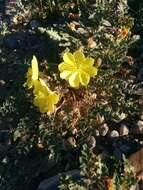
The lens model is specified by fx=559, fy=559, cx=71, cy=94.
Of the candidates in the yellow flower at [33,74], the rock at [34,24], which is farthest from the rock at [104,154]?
the rock at [34,24]

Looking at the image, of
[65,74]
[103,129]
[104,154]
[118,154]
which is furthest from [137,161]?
[65,74]

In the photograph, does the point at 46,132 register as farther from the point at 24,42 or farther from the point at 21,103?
the point at 24,42

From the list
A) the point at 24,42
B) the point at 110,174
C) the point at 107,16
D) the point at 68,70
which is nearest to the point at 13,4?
the point at 24,42

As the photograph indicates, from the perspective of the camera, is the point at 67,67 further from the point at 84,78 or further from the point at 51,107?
the point at 51,107

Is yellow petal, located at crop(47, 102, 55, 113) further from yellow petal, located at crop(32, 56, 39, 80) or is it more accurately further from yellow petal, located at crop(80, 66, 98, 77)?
yellow petal, located at crop(80, 66, 98, 77)

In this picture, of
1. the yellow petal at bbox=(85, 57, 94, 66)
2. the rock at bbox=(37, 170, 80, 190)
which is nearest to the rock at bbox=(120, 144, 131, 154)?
the rock at bbox=(37, 170, 80, 190)

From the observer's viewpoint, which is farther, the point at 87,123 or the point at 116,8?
the point at 116,8

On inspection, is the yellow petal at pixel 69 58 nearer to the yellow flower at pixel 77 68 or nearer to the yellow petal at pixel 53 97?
the yellow flower at pixel 77 68
